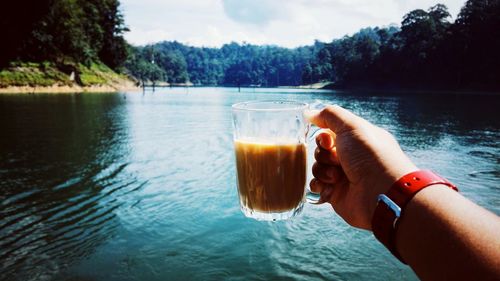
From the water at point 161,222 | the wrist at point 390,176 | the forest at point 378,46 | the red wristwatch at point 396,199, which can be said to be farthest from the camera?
the forest at point 378,46

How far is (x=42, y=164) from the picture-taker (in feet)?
45.6

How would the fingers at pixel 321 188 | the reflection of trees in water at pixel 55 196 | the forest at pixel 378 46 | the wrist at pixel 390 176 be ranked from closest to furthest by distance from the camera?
the wrist at pixel 390 176 < the fingers at pixel 321 188 < the reflection of trees in water at pixel 55 196 < the forest at pixel 378 46

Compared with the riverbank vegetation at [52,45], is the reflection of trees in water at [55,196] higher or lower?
lower

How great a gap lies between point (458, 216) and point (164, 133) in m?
22.6

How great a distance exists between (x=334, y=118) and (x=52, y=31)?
3310 inches

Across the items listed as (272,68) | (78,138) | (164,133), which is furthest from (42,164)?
(272,68)

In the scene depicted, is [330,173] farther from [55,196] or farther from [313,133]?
[55,196]

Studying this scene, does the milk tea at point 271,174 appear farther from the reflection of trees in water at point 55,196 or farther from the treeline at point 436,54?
the treeline at point 436,54

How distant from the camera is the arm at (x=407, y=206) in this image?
1.17 metres

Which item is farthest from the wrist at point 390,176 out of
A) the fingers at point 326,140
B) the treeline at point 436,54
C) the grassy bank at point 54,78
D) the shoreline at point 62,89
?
the treeline at point 436,54

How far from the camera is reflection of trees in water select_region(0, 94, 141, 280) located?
22.4 feet

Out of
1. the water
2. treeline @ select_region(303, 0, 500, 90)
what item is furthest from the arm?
treeline @ select_region(303, 0, 500, 90)

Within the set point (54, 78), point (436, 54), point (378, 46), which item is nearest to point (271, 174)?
point (54, 78)

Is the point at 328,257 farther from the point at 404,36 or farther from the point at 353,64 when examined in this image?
the point at 353,64
